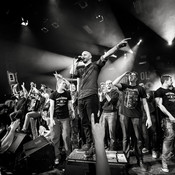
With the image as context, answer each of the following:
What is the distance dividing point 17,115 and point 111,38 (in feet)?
23.9

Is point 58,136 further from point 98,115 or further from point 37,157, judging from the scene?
point 98,115

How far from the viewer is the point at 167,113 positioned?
276 centimetres

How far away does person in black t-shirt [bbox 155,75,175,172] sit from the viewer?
9.14ft

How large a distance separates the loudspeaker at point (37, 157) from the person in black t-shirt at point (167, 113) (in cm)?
241

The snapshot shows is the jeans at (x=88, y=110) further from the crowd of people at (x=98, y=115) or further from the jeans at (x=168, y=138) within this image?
the jeans at (x=168, y=138)

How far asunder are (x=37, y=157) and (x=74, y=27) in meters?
7.02

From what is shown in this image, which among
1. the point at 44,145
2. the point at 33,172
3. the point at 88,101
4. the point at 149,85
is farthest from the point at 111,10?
the point at 33,172

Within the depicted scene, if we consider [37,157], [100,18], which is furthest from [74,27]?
[37,157]

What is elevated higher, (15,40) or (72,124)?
(15,40)

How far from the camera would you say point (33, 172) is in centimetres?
280

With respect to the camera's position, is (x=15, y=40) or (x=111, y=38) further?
(x=111, y=38)

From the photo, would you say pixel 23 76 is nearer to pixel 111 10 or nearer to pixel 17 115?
pixel 17 115

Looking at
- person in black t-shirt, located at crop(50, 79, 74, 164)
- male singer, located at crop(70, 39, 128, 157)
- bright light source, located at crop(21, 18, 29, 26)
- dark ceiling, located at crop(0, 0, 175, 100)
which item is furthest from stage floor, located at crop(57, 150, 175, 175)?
bright light source, located at crop(21, 18, 29, 26)

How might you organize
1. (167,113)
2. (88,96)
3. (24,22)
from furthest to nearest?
(24,22)
(167,113)
(88,96)
